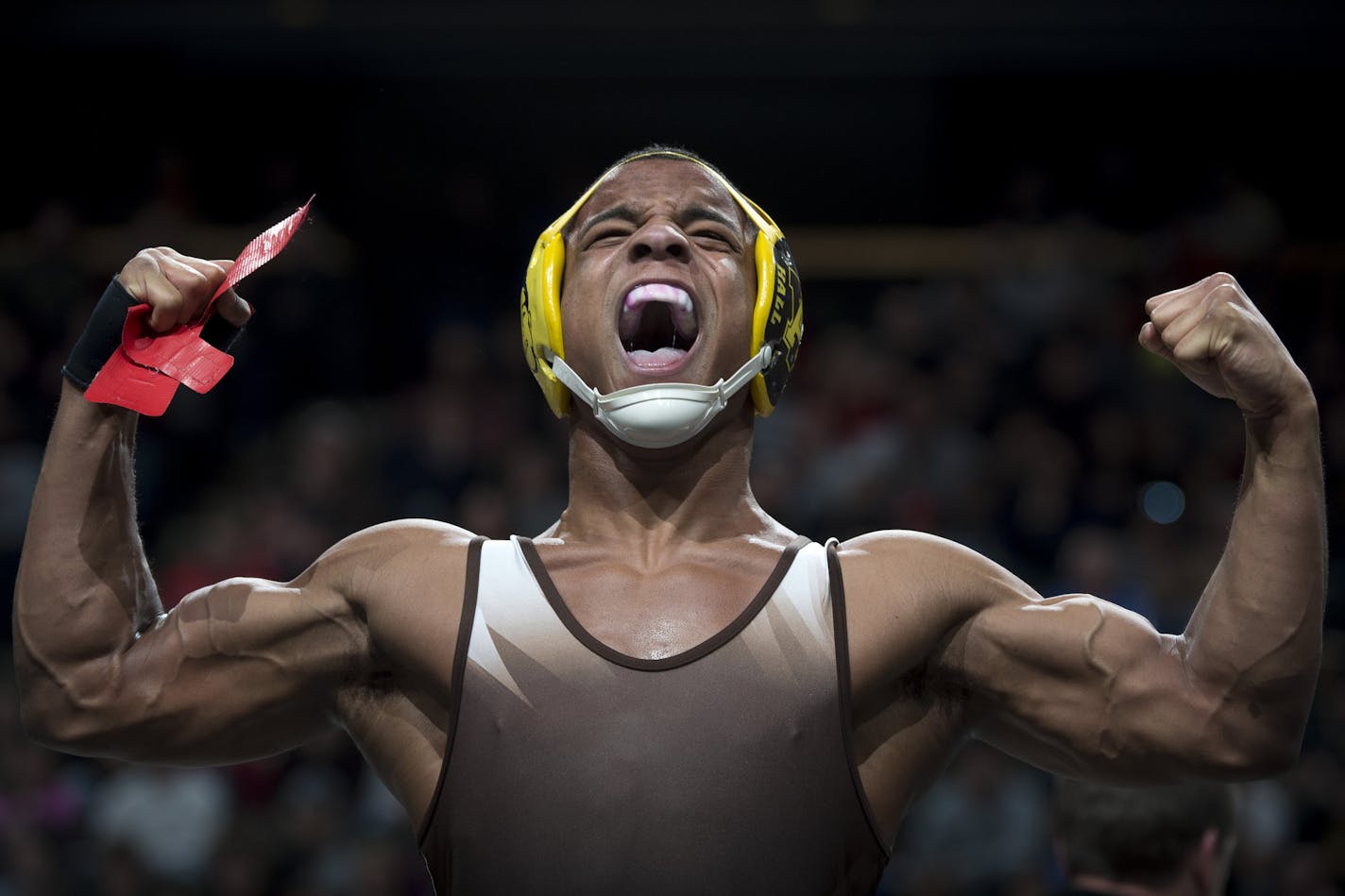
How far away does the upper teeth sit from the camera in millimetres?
2543

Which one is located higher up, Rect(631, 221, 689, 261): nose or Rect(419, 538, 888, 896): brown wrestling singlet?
Rect(631, 221, 689, 261): nose

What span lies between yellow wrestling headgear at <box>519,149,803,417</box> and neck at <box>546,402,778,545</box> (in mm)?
64

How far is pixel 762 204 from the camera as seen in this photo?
7.62 metres

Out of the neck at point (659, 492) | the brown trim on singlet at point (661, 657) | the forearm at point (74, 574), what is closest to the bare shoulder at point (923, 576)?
the brown trim on singlet at point (661, 657)

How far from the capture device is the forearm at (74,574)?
2402 mm

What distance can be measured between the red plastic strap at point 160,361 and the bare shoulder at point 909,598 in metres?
1.02

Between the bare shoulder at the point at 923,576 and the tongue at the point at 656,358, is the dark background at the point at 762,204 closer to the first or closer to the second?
the bare shoulder at the point at 923,576

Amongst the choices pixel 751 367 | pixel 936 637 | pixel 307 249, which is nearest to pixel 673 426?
pixel 751 367

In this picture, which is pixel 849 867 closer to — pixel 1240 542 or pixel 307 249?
pixel 1240 542

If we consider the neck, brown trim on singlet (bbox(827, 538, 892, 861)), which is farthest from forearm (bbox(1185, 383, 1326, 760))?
the neck

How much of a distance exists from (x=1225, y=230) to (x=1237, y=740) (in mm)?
5166

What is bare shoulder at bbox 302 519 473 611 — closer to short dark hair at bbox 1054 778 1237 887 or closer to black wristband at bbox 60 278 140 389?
black wristband at bbox 60 278 140 389

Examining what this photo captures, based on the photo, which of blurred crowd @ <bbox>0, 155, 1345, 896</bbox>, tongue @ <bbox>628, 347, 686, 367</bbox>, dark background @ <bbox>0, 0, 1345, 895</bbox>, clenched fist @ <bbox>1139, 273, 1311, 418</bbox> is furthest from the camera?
dark background @ <bbox>0, 0, 1345, 895</bbox>

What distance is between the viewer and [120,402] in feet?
7.93
